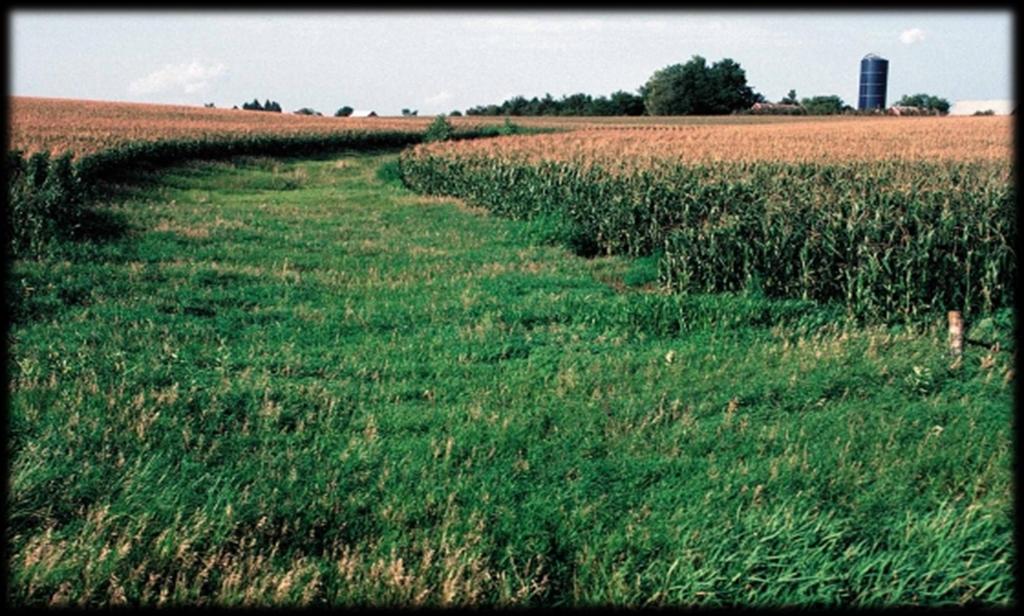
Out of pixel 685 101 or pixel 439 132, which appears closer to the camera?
pixel 439 132

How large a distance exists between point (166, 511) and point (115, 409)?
1.67 metres

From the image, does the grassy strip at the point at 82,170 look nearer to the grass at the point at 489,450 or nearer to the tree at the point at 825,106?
the grass at the point at 489,450

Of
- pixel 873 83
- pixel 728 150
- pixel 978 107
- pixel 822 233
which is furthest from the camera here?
pixel 873 83

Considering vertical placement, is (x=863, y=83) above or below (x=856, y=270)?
above

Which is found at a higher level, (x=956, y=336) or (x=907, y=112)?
(x=907, y=112)

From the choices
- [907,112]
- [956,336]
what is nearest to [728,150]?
[956,336]

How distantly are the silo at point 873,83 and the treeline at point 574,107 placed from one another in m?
36.1

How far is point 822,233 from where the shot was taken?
32.5ft

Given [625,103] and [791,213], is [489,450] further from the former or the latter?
[625,103]

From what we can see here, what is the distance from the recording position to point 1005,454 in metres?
5.21

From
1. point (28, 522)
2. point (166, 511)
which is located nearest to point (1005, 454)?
point (166, 511)

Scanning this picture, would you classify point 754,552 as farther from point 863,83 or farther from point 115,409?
point 863,83

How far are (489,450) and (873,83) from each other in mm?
123571

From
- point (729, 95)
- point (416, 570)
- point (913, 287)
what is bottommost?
point (416, 570)
